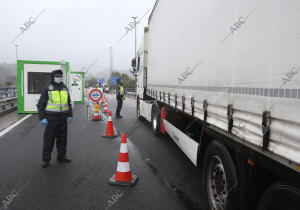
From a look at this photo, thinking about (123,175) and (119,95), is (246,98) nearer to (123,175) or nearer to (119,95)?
(123,175)

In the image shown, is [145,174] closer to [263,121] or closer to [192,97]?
[192,97]

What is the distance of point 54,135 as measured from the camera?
5.59m

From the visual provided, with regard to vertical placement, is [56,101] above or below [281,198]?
above

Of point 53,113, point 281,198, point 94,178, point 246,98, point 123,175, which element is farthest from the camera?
point 53,113

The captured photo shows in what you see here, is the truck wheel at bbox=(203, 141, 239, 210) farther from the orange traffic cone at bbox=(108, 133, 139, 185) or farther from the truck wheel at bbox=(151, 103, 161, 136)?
the truck wheel at bbox=(151, 103, 161, 136)

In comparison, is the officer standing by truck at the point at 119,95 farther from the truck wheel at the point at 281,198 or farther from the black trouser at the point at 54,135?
the truck wheel at the point at 281,198

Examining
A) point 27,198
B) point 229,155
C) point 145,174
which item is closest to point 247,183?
point 229,155

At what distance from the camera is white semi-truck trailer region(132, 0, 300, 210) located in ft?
6.28

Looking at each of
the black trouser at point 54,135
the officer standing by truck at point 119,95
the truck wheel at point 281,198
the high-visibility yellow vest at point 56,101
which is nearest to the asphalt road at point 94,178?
the black trouser at point 54,135

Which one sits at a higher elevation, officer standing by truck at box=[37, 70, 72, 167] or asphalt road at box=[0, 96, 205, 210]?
officer standing by truck at box=[37, 70, 72, 167]

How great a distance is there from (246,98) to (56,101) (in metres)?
4.08

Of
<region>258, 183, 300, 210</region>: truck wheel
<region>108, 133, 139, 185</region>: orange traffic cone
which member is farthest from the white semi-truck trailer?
<region>108, 133, 139, 185</region>: orange traffic cone

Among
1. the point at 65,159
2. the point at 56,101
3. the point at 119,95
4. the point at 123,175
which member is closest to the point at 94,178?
the point at 123,175

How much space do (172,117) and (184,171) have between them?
187cm
